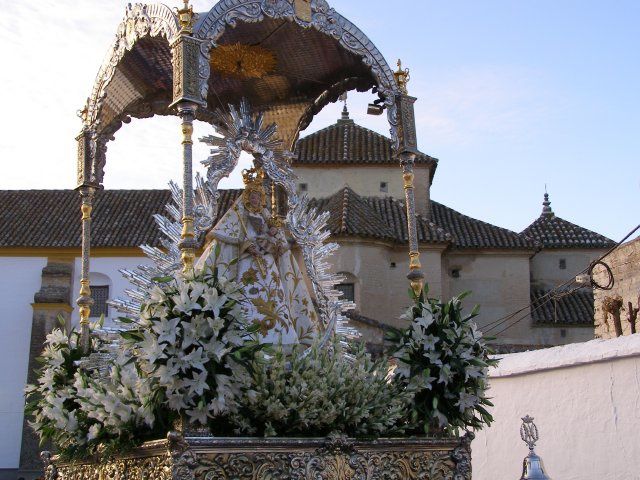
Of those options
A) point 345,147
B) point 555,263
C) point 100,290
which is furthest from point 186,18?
point 555,263

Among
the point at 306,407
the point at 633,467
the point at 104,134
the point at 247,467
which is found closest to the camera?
the point at 247,467

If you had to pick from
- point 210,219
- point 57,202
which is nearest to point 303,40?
point 210,219

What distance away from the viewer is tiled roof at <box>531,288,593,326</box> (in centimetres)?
2880

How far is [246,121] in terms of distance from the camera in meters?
7.67

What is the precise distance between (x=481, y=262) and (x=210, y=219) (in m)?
23.3

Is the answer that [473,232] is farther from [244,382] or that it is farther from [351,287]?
[244,382]

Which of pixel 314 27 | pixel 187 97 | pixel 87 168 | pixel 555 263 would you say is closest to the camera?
pixel 187 97

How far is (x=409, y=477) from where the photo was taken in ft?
19.7

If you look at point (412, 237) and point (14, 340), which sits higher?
point (14, 340)

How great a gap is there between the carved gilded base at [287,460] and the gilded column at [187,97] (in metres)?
1.31

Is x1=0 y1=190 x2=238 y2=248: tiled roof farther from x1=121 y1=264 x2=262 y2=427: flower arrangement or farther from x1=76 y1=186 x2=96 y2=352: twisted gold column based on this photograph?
x1=121 y1=264 x2=262 y2=427: flower arrangement

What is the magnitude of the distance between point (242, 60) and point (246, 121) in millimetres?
931

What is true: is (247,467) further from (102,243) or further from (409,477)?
(102,243)

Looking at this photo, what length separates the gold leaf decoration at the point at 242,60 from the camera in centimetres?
816
